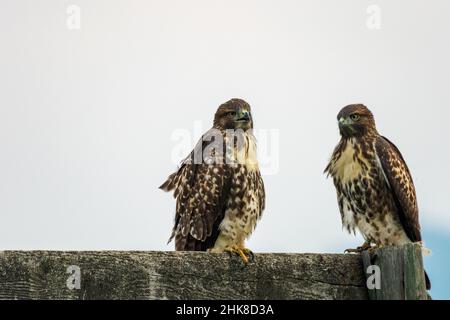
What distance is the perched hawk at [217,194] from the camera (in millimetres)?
6891

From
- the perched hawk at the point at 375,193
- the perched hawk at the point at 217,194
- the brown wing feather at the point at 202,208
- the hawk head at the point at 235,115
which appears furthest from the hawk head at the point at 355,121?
the brown wing feather at the point at 202,208

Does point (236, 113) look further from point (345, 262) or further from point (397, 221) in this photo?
point (345, 262)

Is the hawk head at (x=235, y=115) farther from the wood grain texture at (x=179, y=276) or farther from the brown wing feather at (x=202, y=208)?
the wood grain texture at (x=179, y=276)

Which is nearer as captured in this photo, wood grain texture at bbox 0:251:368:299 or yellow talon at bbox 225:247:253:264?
wood grain texture at bbox 0:251:368:299

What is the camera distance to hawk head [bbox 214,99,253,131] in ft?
24.9

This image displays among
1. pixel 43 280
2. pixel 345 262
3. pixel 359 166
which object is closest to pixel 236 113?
pixel 359 166

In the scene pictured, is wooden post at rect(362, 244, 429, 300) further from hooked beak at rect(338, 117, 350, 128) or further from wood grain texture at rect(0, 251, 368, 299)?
hooked beak at rect(338, 117, 350, 128)

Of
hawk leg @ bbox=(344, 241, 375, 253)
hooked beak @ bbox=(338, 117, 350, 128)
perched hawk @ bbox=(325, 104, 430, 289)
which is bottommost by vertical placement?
hawk leg @ bbox=(344, 241, 375, 253)

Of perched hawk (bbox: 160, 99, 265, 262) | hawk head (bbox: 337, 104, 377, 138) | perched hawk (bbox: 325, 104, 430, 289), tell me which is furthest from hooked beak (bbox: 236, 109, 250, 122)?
hawk head (bbox: 337, 104, 377, 138)

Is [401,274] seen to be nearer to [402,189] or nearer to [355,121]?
[402,189]

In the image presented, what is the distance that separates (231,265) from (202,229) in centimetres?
268

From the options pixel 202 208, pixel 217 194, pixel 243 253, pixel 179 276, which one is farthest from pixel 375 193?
pixel 179 276

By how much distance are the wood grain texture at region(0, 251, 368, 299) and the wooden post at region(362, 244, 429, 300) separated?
0.45 ft
